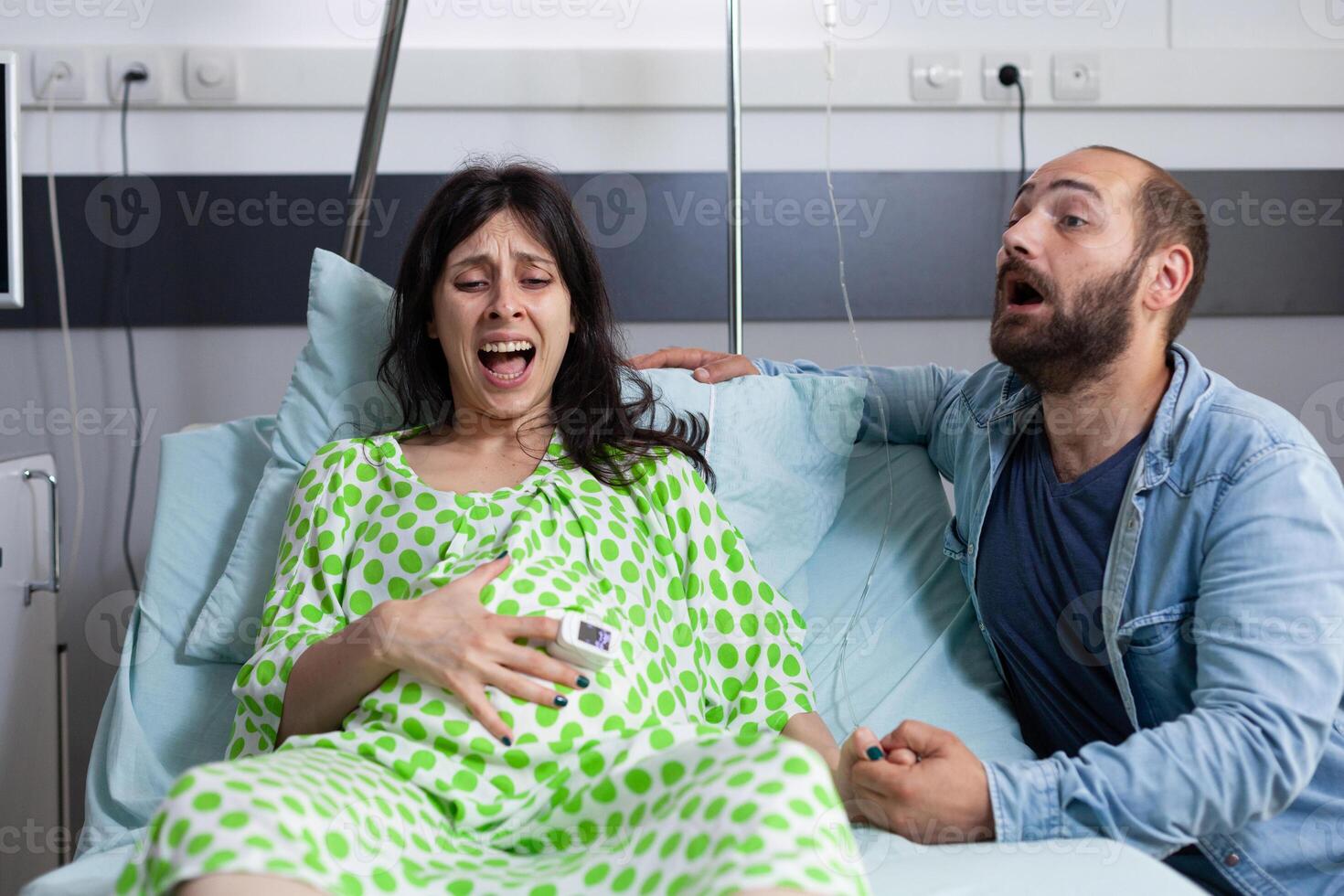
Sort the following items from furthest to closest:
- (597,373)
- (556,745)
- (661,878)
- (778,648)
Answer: (597,373), (778,648), (556,745), (661,878)

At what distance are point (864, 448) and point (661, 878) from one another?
0.88m

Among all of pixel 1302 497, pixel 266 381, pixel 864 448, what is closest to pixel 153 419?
pixel 266 381

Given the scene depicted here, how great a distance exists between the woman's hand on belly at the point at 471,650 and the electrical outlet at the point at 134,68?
1408 millimetres

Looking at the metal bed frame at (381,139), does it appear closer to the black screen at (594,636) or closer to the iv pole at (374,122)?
the iv pole at (374,122)

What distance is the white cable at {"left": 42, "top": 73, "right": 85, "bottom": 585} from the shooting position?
210 centimetres

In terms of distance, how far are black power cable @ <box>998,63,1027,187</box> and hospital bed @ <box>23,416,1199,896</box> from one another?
86cm

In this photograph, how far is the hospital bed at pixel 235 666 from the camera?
133 cm

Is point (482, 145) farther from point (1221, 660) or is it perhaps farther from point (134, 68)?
point (1221, 660)

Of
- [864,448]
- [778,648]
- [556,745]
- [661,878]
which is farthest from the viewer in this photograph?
[864,448]

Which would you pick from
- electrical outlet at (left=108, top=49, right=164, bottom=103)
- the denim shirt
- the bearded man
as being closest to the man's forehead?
the bearded man

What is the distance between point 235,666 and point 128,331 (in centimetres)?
99

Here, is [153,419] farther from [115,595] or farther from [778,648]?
[778,648]

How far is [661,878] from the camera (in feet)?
2.92

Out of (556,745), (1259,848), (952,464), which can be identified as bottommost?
(1259,848)
